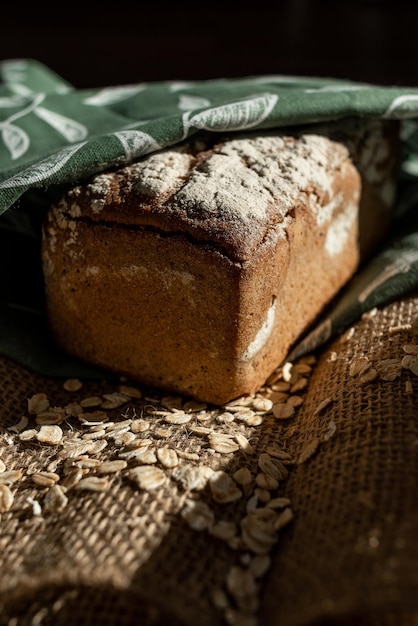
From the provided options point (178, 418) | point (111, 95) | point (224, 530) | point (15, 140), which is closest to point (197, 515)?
point (224, 530)

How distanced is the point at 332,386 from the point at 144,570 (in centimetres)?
53

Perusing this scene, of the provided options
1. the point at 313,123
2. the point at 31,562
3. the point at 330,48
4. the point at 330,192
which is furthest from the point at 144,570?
the point at 330,48

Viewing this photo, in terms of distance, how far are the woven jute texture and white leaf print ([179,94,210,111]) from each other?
62 centimetres

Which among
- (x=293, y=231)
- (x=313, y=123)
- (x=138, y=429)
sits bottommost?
(x=138, y=429)

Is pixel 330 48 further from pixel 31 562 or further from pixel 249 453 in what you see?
pixel 31 562

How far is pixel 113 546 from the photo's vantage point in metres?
0.94

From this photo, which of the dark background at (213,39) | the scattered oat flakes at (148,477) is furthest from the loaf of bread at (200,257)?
the dark background at (213,39)

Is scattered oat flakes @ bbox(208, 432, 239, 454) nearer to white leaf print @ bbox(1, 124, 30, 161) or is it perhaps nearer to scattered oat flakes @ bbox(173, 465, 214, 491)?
scattered oat flakes @ bbox(173, 465, 214, 491)

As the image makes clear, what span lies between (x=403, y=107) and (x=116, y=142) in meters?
0.64

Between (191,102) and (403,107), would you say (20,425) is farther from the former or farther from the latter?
(403,107)

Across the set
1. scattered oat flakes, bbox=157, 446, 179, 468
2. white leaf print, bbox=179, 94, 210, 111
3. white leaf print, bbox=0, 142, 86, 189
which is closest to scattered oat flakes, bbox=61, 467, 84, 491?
scattered oat flakes, bbox=157, 446, 179, 468

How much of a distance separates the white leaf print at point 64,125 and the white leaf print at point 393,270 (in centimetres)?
69

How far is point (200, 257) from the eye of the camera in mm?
1192

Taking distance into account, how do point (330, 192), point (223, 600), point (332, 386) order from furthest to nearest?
point (330, 192)
point (332, 386)
point (223, 600)
